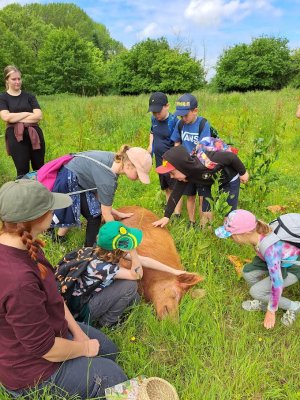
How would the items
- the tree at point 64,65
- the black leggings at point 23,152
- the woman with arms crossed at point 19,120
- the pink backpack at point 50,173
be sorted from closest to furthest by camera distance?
the pink backpack at point 50,173
the woman with arms crossed at point 19,120
the black leggings at point 23,152
the tree at point 64,65

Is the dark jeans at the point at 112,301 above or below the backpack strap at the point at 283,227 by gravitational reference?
below

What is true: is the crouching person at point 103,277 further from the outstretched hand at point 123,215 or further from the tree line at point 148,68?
the tree line at point 148,68

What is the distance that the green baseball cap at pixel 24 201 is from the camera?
5.08 feet

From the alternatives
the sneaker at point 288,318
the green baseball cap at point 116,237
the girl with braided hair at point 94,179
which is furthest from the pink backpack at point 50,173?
the sneaker at point 288,318

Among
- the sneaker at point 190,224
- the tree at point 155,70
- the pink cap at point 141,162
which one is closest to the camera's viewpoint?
the pink cap at point 141,162

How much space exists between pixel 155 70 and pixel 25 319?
36832 millimetres

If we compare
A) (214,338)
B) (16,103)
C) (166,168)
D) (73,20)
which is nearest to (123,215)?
(166,168)

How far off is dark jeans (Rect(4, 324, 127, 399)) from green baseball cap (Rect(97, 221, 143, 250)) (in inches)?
26.7

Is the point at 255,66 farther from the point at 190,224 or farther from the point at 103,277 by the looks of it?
the point at 103,277

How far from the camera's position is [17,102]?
4395 mm

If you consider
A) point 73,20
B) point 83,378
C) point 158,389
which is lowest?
point 158,389

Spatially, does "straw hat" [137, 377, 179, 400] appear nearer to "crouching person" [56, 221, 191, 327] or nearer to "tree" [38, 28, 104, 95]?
"crouching person" [56, 221, 191, 327]

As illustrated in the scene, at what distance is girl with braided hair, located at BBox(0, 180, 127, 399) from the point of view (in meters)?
1.53

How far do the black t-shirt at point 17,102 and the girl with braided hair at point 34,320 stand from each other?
2.95 meters
